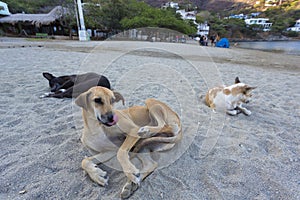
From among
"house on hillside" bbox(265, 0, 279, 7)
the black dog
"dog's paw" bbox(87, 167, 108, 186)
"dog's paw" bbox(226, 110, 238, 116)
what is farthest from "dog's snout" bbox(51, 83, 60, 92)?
"house on hillside" bbox(265, 0, 279, 7)

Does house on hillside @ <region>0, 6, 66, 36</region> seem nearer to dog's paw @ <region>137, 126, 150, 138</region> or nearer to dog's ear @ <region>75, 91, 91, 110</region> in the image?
dog's ear @ <region>75, 91, 91, 110</region>

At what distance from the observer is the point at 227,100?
10.9 ft

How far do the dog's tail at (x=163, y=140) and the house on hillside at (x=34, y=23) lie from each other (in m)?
34.2

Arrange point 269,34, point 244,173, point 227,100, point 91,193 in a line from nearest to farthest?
point 91,193 → point 244,173 → point 227,100 → point 269,34

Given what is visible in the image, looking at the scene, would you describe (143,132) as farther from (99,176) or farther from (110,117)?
(99,176)

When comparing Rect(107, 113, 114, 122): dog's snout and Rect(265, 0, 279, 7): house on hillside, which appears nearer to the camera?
Rect(107, 113, 114, 122): dog's snout

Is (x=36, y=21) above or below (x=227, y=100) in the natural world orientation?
above

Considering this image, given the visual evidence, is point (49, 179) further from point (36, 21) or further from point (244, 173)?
point (36, 21)

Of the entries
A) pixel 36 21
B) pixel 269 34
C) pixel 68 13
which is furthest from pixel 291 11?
pixel 36 21

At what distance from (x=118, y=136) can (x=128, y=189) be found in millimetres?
563

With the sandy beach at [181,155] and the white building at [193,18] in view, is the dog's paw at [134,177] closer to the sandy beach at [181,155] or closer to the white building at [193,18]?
the sandy beach at [181,155]

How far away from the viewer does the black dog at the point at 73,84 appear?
3811mm

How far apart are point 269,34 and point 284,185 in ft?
319

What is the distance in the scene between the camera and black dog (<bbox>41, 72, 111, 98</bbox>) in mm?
3811
